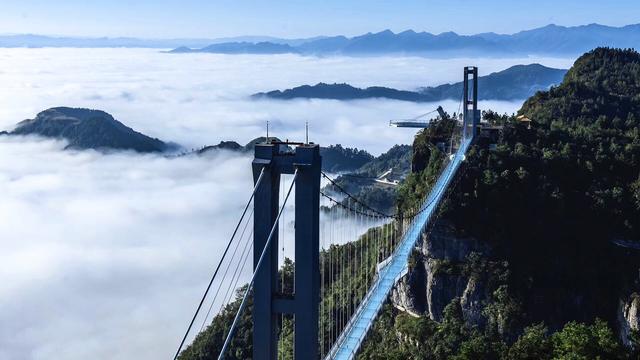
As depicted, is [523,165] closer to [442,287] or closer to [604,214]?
[604,214]

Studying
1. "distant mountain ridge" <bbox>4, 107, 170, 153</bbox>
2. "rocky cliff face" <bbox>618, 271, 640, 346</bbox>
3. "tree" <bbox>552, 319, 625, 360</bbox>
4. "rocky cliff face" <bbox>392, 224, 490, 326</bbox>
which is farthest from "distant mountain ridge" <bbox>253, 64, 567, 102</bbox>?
"tree" <bbox>552, 319, 625, 360</bbox>

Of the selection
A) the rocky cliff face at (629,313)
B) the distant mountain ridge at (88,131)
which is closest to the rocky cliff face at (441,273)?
the rocky cliff face at (629,313)

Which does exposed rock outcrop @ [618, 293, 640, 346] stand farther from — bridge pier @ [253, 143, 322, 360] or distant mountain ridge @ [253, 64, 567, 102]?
distant mountain ridge @ [253, 64, 567, 102]

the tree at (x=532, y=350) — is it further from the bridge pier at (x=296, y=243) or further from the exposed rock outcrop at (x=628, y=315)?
the exposed rock outcrop at (x=628, y=315)

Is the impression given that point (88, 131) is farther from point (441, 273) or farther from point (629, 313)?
point (629, 313)

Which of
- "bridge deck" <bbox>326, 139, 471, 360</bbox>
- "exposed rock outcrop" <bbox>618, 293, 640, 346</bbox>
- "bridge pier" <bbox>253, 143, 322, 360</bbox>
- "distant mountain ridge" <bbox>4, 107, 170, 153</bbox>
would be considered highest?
"bridge pier" <bbox>253, 143, 322, 360</bbox>
